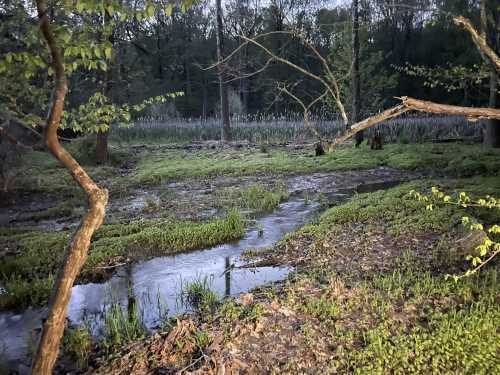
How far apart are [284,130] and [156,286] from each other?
15512 mm

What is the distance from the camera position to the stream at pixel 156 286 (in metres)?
4.30

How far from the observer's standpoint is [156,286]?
533 cm

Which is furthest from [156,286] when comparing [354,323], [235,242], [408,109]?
[408,109]

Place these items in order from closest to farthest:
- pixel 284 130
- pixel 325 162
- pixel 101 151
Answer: pixel 325 162
pixel 101 151
pixel 284 130

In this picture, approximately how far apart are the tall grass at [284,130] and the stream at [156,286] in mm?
11185

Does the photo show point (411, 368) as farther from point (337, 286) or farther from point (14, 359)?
point (14, 359)

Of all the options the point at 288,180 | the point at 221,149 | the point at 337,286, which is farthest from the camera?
the point at 221,149

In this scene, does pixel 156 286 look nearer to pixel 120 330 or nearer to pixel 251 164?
pixel 120 330

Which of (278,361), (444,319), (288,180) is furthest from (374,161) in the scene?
(278,361)

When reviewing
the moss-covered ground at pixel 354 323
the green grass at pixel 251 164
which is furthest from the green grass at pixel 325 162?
the moss-covered ground at pixel 354 323

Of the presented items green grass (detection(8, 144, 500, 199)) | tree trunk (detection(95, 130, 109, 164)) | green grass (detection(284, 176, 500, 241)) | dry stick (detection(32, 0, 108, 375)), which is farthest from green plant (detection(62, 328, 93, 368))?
tree trunk (detection(95, 130, 109, 164))

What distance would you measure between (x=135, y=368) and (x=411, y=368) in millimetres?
2240

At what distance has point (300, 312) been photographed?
13.5 ft

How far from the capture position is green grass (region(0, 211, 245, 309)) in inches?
201
